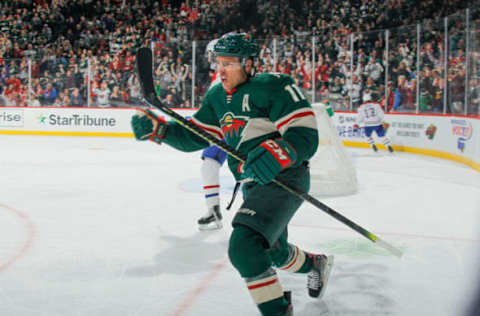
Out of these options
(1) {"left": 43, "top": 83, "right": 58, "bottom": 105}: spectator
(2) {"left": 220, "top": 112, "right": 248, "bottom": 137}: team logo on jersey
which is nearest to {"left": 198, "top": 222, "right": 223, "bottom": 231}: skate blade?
(2) {"left": 220, "top": 112, "right": 248, "bottom": 137}: team logo on jersey

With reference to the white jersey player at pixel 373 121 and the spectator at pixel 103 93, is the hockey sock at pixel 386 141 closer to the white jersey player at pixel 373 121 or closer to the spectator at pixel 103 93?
the white jersey player at pixel 373 121

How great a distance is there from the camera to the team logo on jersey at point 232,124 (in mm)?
1820

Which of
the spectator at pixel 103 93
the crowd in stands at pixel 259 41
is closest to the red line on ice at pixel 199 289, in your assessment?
the crowd in stands at pixel 259 41

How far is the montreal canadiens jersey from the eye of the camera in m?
8.69

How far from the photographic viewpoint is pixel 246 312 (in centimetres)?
199

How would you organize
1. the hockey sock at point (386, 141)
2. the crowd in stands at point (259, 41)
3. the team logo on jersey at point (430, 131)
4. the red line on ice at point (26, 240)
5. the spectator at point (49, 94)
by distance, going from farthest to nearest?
the spectator at point (49, 94) < the hockey sock at point (386, 141) < the crowd in stands at point (259, 41) < the team logo on jersey at point (430, 131) < the red line on ice at point (26, 240)

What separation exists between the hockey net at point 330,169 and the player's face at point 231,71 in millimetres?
2871

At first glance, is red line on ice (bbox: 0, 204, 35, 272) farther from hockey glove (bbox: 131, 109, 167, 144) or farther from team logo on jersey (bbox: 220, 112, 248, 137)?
team logo on jersey (bbox: 220, 112, 248, 137)

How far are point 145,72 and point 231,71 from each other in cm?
31

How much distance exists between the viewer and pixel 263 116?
180 cm

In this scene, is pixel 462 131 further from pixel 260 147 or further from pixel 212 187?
pixel 260 147

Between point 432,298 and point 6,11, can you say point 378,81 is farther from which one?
point 6,11

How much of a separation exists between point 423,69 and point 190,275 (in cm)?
696

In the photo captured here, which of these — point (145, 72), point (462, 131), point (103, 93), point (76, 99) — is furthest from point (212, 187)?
point (76, 99)
